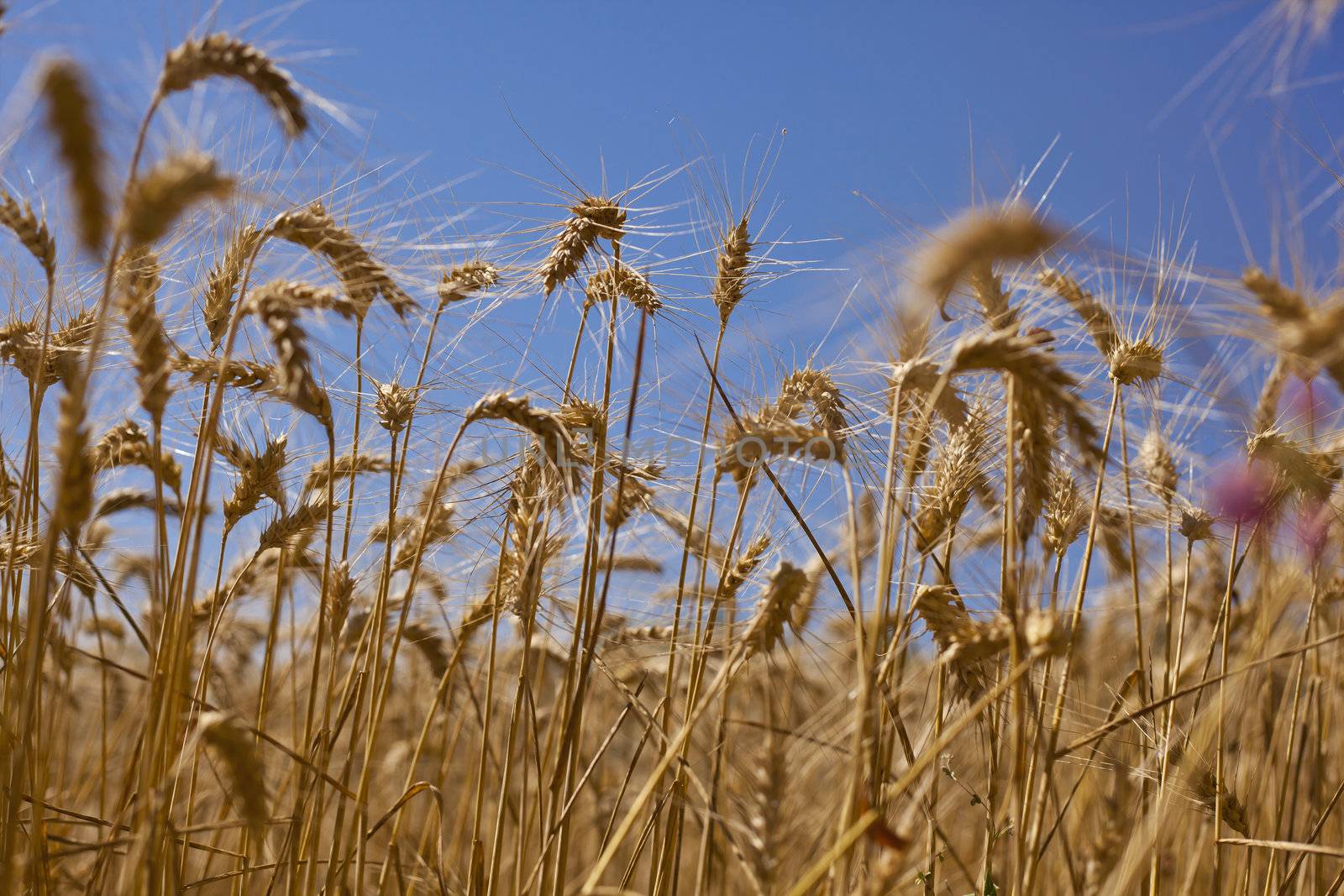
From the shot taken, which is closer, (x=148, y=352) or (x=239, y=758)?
(x=239, y=758)

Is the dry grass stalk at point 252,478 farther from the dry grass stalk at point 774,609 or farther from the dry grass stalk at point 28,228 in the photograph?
the dry grass stalk at point 774,609

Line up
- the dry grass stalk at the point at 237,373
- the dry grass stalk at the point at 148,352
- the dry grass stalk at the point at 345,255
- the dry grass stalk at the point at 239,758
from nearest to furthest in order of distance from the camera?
the dry grass stalk at the point at 239,758 → the dry grass stalk at the point at 148,352 → the dry grass stalk at the point at 345,255 → the dry grass stalk at the point at 237,373

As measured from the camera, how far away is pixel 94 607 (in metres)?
2.68

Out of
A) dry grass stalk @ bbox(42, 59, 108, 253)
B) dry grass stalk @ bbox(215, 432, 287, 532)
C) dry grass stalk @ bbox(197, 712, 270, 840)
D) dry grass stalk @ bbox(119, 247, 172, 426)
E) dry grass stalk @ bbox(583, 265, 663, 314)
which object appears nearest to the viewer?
dry grass stalk @ bbox(197, 712, 270, 840)

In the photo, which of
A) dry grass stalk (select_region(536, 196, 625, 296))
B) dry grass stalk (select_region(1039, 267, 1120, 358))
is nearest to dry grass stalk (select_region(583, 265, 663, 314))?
dry grass stalk (select_region(536, 196, 625, 296))

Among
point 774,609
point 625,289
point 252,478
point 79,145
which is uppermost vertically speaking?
point 625,289

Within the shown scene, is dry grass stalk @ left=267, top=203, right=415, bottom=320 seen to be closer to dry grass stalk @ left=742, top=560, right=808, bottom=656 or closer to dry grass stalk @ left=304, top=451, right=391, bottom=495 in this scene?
dry grass stalk @ left=304, top=451, right=391, bottom=495

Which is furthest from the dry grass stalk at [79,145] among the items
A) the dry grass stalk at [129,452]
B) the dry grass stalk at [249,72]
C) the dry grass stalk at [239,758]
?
the dry grass stalk at [129,452]

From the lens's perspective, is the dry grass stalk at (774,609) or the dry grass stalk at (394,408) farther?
the dry grass stalk at (394,408)

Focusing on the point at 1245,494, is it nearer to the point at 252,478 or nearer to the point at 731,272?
the point at 731,272

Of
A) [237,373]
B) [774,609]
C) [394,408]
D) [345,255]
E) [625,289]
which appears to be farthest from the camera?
[625,289]

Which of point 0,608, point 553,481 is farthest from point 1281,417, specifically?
point 0,608

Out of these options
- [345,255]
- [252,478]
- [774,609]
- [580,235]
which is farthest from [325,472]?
[774,609]

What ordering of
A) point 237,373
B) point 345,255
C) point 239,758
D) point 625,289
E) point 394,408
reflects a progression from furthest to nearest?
point 625,289, point 394,408, point 237,373, point 345,255, point 239,758
